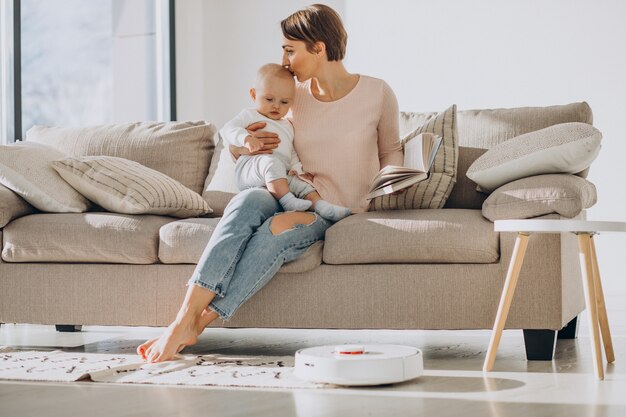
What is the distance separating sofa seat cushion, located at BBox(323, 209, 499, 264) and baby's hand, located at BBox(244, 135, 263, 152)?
0.34 m

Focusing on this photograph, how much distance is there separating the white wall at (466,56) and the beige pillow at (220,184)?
A: 207 centimetres

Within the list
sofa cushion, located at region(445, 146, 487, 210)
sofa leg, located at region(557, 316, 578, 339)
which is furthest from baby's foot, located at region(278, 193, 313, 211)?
sofa leg, located at region(557, 316, 578, 339)

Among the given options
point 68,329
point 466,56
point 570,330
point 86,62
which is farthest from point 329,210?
point 86,62

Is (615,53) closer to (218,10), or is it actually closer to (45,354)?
(218,10)

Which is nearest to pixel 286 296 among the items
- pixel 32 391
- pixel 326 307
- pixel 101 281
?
Result: pixel 326 307

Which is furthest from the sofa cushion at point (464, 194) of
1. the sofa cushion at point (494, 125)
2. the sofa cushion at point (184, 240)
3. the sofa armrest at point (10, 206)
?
the sofa armrest at point (10, 206)

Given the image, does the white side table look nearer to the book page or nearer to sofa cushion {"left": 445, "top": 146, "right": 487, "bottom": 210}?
the book page

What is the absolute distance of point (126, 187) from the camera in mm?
2760

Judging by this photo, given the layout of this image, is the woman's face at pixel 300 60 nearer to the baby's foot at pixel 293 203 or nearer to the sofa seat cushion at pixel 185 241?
the baby's foot at pixel 293 203

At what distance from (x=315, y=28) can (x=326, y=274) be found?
0.79m

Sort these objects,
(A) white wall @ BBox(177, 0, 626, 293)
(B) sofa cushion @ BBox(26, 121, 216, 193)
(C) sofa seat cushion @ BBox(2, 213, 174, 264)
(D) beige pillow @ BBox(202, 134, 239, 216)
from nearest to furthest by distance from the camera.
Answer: (C) sofa seat cushion @ BBox(2, 213, 174, 264) → (D) beige pillow @ BBox(202, 134, 239, 216) → (B) sofa cushion @ BBox(26, 121, 216, 193) → (A) white wall @ BBox(177, 0, 626, 293)

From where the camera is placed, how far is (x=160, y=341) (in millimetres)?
2320

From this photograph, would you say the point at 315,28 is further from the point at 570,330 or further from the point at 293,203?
the point at 570,330

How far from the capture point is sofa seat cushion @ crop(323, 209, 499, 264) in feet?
7.93
